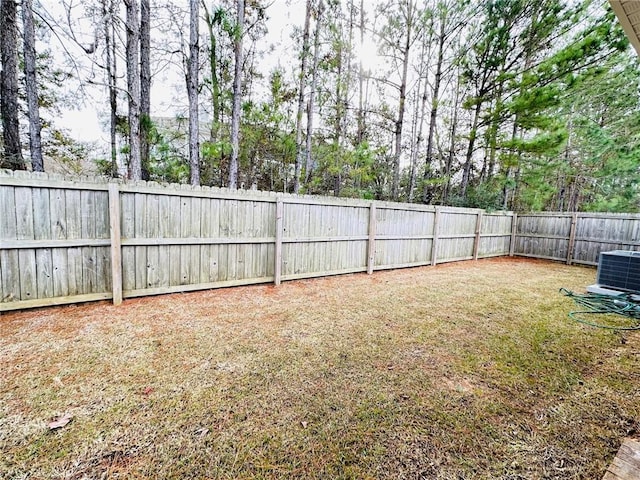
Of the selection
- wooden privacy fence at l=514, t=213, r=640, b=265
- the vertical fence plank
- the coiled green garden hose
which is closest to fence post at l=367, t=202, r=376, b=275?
the coiled green garden hose

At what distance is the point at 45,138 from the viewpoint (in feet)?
24.6

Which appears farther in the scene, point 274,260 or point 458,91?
point 458,91

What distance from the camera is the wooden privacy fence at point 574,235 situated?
6773 millimetres

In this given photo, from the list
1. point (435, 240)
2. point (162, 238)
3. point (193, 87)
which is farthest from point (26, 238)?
point (435, 240)

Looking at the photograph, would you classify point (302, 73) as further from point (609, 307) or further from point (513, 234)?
point (513, 234)

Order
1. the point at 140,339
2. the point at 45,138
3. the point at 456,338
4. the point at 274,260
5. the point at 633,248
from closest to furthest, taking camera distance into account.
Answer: the point at 140,339 < the point at 456,338 < the point at 274,260 < the point at 633,248 < the point at 45,138

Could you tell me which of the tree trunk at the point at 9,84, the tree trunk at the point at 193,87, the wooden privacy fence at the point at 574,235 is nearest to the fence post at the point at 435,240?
the wooden privacy fence at the point at 574,235

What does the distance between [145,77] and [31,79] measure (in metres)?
2.05

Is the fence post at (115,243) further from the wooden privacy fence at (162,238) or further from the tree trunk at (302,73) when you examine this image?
the tree trunk at (302,73)

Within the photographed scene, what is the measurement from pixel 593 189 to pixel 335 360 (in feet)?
42.7

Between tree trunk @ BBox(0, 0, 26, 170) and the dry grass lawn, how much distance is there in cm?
373

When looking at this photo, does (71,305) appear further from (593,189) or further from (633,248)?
(593,189)

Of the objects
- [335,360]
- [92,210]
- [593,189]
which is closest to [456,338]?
[335,360]

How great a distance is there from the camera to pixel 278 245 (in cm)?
454
